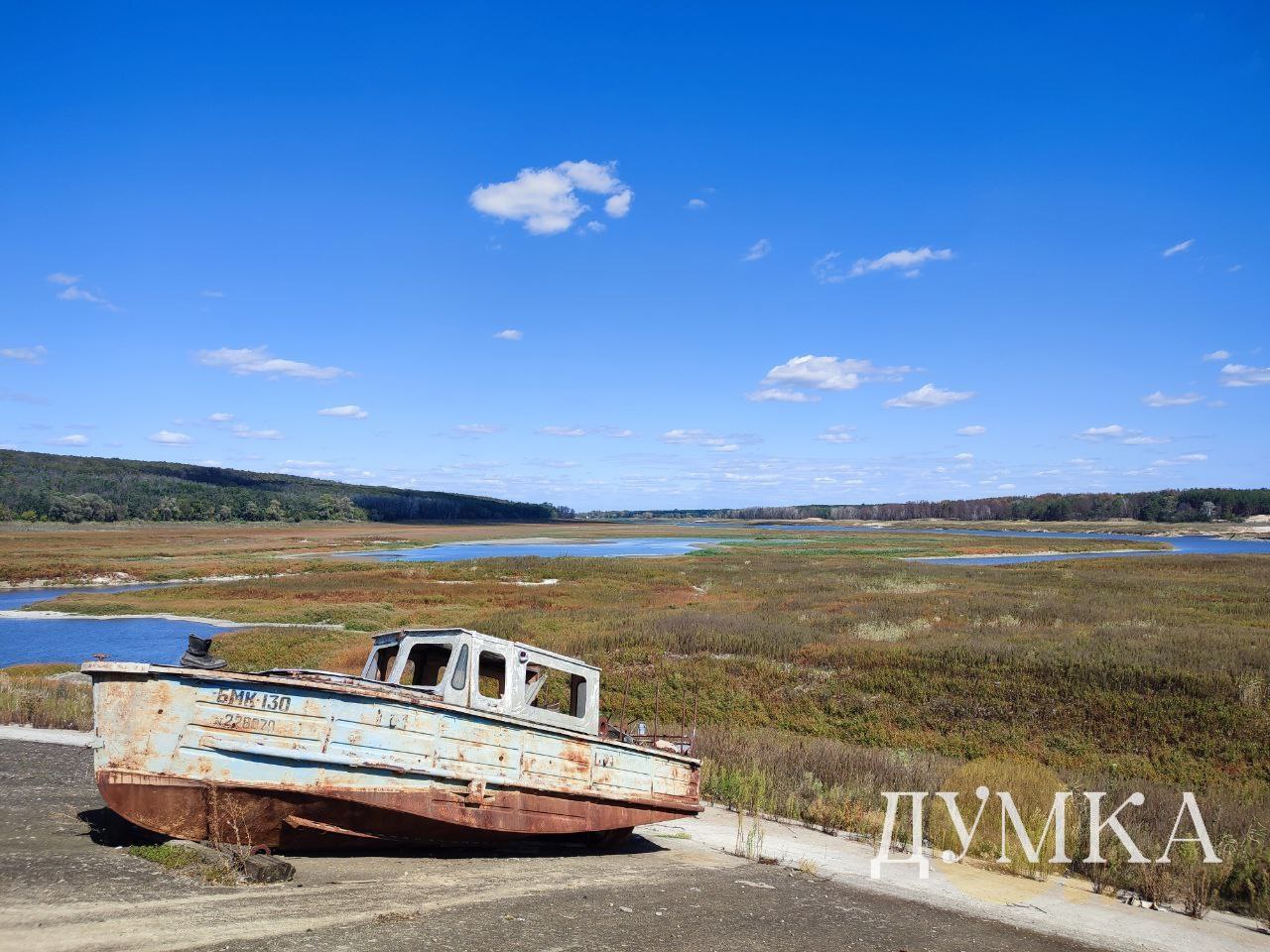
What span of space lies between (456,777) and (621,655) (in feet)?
62.5

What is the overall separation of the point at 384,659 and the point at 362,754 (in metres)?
2.63

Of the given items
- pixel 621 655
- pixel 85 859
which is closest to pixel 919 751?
pixel 621 655

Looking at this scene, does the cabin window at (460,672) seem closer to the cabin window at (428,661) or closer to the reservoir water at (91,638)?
the cabin window at (428,661)

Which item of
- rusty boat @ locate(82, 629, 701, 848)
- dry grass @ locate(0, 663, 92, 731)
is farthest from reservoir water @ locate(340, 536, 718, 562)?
rusty boat @ locate(82, 629, 701, 848)

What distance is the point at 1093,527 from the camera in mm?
186875

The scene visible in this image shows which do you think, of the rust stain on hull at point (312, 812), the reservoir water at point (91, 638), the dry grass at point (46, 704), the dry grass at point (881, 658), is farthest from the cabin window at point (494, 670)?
the reservoir water at point (91, 638)

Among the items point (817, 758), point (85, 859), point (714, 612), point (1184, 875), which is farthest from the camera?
point (714, 612)

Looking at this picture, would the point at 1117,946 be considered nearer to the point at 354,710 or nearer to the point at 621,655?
the point at 354,710

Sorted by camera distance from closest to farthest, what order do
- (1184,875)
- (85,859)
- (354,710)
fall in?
1. (85,859)
2. (354,710)
3. (1184,875)

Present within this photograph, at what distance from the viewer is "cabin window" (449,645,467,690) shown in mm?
10133

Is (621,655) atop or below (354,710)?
below

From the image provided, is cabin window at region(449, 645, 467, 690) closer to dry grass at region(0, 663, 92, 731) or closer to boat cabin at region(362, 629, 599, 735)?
boat cabin at region(362, 629, 599, 735)

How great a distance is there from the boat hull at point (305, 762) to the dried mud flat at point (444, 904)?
54 cm

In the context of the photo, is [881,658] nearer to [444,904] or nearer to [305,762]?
[444,904]
